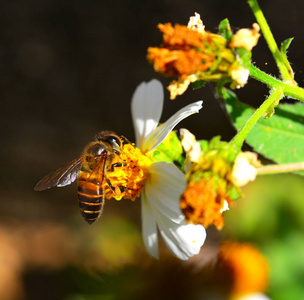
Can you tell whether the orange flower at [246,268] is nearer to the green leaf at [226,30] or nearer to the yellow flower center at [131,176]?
the yellow flower center at [131,176]

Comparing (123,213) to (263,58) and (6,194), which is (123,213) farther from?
(263,58)

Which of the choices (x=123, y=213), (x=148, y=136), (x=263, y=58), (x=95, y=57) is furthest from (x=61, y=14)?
(x=148, y=136)

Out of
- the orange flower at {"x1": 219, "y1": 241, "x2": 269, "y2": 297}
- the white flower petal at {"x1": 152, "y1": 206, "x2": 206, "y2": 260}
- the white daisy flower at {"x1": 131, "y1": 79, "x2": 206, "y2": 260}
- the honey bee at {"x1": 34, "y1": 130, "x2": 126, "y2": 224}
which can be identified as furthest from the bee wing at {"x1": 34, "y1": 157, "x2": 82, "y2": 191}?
the orange flower at {"x1": 219, "y1": 241, "x2": 269, "y2": 297}

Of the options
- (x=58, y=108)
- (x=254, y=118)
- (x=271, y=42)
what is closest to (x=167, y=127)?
(x=254, y=118)

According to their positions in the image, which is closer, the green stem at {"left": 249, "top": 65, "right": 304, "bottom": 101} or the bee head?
the green stem at {"left": 249, "top": 65, "right": 304, "bottom": 101}

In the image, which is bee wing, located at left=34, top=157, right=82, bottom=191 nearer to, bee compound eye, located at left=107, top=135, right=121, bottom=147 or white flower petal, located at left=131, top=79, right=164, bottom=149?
bee compound eye, located at left=107, top=135, right=121, bottom=147

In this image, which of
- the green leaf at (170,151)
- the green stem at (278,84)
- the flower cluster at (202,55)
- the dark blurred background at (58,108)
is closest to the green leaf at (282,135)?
the green leaf at (170,151)

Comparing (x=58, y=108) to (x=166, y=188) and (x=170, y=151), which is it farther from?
(x=166, y=188)
